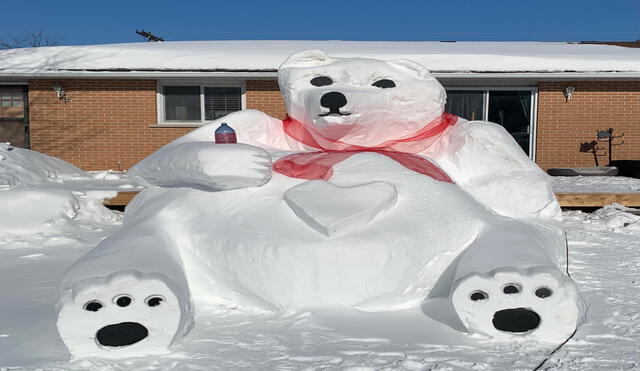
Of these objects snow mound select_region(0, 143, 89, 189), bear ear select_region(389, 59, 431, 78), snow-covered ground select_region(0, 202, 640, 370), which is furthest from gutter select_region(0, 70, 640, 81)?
snow-covered ground select_region(0, 202, 640, 370)

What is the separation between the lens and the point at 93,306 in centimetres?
218

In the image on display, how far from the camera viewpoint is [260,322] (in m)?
2.52

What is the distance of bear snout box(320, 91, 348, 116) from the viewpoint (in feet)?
11.0

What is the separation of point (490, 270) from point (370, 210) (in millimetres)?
662

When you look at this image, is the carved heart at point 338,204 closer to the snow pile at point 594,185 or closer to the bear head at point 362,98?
the bear head at point 362,98

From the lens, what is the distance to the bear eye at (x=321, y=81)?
11.7 ft

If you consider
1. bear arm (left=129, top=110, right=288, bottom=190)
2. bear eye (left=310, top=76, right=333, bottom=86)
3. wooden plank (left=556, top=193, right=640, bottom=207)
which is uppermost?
bear eye (left=310, top=76, right=333, bottom=86)

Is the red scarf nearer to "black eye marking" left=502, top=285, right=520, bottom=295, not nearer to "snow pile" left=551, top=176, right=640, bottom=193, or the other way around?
"black eye marking" left=502, top=285, right=520, bottom=295

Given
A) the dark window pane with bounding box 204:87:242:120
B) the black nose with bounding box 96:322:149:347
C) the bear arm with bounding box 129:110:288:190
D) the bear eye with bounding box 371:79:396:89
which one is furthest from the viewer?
the dark window pane with bounding box 204:87:242:120

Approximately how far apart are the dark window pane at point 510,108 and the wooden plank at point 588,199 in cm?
543

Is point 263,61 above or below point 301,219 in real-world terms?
above

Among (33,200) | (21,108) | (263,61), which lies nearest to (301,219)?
(33,200)

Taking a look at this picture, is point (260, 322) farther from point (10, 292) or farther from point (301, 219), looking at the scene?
point (10, 292)

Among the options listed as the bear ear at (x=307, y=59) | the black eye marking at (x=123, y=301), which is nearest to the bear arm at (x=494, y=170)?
the bear ear at (x=307, y=59)
